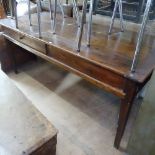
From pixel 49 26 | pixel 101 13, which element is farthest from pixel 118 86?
pixel 101 13

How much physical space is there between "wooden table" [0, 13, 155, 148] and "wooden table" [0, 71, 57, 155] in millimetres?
405

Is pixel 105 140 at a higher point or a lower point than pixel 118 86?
lower

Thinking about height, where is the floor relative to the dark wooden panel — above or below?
below

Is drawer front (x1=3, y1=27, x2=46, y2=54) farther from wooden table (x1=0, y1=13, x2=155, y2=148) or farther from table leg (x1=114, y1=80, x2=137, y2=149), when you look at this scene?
table leg (x1=114, y1=80, x2=137, y2=149)

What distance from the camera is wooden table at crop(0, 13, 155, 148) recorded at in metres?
1.01

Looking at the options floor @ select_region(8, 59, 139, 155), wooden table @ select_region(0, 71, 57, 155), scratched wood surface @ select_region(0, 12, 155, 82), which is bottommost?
→ floor @ select_region(8, 59, 139, 155)

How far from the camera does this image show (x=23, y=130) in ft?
2.95

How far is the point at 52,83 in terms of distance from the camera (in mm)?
2035

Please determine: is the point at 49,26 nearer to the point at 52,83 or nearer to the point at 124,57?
the point at 52,83

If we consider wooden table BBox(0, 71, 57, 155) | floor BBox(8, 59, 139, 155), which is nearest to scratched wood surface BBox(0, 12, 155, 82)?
wooden table BBox(0, 71, 57, 155)

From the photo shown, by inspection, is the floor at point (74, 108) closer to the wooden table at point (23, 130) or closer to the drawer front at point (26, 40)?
the wooden table at point (23, 130)

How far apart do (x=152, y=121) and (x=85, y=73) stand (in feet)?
1.62

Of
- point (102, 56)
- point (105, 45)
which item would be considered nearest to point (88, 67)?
point (102, 56)

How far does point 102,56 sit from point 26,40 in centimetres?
78
